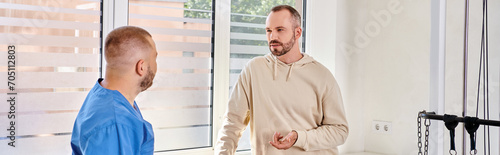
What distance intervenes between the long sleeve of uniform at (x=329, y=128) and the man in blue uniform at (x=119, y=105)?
840 mm

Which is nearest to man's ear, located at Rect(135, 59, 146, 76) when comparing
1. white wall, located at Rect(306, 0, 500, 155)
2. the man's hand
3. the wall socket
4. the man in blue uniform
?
the man in blue uniform

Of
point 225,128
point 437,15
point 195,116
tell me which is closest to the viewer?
point 437,15

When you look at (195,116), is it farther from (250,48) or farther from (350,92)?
(350,92)

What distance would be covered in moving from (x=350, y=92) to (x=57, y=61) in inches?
77.6

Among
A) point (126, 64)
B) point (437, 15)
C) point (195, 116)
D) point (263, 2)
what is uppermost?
point (263, 2)

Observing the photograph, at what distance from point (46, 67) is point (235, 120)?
3.21 feet

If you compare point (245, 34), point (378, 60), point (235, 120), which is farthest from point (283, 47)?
point (378, 60)

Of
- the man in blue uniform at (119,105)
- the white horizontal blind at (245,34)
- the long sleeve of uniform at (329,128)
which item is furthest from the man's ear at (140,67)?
the white horizontal blind at (245,34)

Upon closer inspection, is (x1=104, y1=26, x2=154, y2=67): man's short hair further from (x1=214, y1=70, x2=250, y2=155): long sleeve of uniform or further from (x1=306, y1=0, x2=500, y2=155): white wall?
(x1=306, y1=0, x2=500, y2=155): white wall

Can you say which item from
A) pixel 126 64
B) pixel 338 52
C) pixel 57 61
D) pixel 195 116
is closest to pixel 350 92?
pixel 338 52

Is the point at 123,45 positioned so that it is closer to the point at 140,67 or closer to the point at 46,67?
the point at 140,67

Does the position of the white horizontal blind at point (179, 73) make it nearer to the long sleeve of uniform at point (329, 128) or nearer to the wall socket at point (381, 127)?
the long sleeve of uniform at point (329, 128)

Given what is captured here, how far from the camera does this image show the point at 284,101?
1.98 meters

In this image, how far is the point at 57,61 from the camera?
2256 mm
